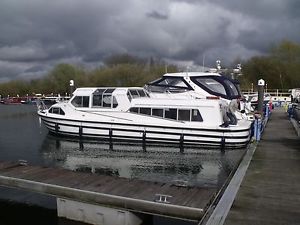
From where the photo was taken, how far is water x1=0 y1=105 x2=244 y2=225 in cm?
1207

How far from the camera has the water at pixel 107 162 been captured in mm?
12070

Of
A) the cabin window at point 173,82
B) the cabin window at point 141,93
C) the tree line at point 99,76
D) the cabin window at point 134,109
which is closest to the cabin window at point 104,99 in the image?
the cabin window at point 134,109

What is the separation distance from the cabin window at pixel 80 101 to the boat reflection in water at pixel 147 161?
235cm

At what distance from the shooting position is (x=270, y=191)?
9.83 meters

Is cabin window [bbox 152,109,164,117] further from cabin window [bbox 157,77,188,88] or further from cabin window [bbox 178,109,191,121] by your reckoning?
cabin window [bbox 157,77,188,88]

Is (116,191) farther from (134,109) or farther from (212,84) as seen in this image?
(212,84)

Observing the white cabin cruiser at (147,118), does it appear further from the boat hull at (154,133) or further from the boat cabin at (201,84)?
the boat cabin at (201,84)

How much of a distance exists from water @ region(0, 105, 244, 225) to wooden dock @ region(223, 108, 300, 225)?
225cm

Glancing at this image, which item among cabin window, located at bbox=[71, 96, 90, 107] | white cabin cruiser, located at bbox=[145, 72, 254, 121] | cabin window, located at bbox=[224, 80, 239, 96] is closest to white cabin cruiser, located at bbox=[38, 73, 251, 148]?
cabin window, located at bbox=[71, 96, 90, 107]

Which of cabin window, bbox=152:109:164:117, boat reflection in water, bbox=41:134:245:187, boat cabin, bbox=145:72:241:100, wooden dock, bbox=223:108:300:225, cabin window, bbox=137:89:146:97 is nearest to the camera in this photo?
wooden dock, bbox=223:108:300:225

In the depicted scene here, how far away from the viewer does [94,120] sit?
79.3 feet

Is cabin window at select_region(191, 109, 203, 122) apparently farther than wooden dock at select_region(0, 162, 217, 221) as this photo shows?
Yes

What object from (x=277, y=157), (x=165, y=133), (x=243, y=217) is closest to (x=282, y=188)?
(x=243, y=217)

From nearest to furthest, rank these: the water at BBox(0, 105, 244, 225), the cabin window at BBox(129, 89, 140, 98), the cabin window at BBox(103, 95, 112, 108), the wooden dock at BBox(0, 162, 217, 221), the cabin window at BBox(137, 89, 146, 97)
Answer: the wooden dock at BBox(0, 162, 217, 221)
the water at BBox(0, 105, 244, 225)
the cabin window at BBox(103, 95, 112, 108)
the cabin window at BBox(129, 89, 140, 98)
the cabin window at BBox(137, 89, 146, 97)
